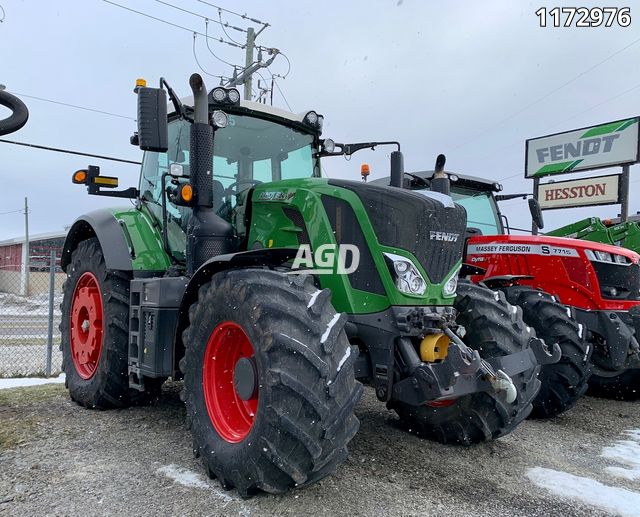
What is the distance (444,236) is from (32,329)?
13.0 m

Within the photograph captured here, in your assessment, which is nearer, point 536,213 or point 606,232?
point 536,213

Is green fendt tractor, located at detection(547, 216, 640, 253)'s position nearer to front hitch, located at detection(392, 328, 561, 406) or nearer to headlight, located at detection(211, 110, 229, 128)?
front hitch, located at detection(392, 328, 561, 406)

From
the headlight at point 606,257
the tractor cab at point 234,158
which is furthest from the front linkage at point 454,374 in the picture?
the headlight at point 606,257

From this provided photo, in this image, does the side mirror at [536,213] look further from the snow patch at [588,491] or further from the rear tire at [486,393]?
the snow patch at [588,491]

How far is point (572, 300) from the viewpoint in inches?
240

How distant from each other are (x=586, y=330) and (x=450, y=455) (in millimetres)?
2553

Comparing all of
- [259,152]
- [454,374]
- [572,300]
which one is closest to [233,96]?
[259,152]

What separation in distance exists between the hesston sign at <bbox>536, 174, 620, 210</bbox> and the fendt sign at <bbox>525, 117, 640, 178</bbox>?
34cm

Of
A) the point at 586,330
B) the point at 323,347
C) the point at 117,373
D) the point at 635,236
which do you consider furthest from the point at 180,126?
the point at 635,236

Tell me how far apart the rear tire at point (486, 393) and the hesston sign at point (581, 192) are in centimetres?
1164

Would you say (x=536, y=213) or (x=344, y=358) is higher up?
(x=536, y=213)

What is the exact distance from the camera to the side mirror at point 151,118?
3773 millimetres

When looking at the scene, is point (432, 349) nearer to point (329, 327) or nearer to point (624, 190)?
point (329, 327)

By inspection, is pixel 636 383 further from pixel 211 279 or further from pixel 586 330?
pixel 211 279
